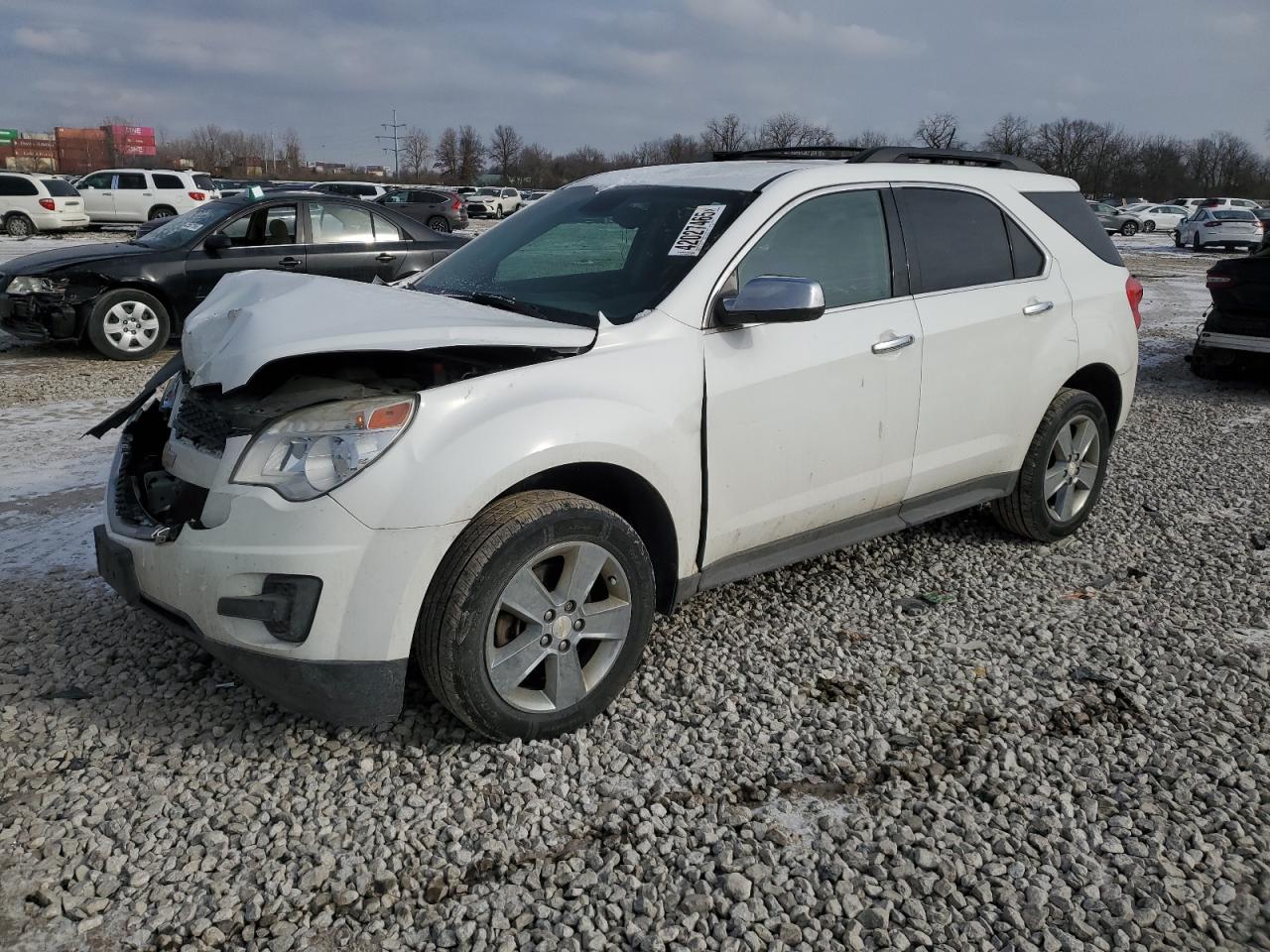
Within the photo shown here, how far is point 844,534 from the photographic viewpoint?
3.95 meters

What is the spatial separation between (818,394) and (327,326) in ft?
5.64

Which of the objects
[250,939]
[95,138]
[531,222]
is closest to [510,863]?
[250,939]

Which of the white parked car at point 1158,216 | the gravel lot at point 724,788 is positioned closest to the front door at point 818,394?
the gravel lot at point 724,788

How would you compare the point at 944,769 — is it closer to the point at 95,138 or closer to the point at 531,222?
the point at 531,222

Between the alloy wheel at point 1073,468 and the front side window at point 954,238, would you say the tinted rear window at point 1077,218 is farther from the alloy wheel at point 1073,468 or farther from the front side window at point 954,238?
the alloy wheel at point 1073,468

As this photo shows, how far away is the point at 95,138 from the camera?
84.4m

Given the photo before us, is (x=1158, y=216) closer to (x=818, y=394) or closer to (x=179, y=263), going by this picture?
(x=179, y=263)

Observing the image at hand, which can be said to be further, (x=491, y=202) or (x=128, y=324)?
(x=491, y=202)

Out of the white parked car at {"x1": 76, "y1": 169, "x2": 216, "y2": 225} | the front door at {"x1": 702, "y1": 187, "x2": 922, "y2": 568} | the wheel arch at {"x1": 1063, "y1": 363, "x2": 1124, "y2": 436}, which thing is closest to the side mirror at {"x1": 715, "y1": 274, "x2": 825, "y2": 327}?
the front door at {"x1": 702, "y1": 187, "x2": 922, "y2": 568}

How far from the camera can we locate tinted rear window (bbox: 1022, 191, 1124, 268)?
475 cm

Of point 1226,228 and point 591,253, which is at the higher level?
point 1226,228

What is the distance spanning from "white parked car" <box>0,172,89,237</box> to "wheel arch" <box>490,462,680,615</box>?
1088 inches

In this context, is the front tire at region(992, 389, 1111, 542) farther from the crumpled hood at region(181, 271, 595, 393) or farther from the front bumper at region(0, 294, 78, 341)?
the front bumper at region(0, 294, 78, 341)

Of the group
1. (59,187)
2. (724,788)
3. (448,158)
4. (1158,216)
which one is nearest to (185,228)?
(724,788)
